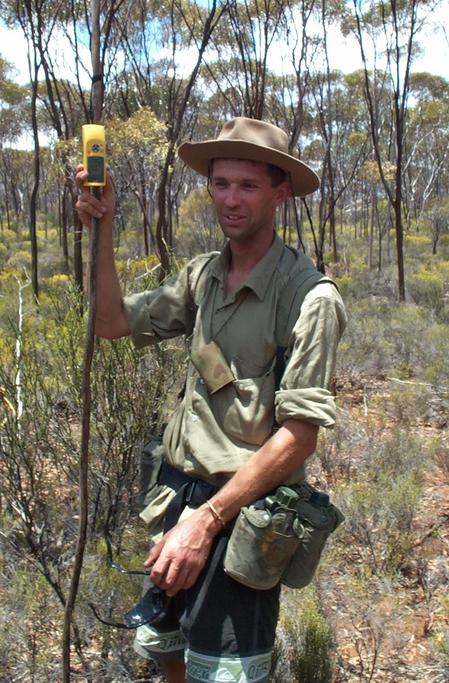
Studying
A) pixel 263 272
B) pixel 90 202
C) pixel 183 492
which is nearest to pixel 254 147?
pixel 263 272

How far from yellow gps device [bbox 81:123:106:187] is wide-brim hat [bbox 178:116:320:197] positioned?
1.16 feet

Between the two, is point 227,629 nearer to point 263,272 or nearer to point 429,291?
point 263,272

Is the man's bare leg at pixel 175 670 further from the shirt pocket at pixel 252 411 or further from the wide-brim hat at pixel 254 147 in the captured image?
the wide-brim hat at pixel 254 147

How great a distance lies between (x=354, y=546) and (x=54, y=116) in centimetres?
968

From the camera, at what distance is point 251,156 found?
1.67 m

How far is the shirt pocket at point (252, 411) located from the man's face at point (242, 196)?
14.0 inches

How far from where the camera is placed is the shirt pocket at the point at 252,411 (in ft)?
5.26

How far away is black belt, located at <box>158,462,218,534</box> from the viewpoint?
1663 mm

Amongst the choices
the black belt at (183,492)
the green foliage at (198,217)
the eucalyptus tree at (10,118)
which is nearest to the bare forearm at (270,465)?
the black belt at (183,492)

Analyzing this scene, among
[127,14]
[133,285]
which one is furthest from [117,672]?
[127,14]

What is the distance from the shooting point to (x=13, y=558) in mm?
3123

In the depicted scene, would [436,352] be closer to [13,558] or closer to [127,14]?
[13,558]

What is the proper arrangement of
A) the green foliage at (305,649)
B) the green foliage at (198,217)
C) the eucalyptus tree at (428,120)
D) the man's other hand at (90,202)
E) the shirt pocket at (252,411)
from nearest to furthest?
the man's other hand at (90,202) → the shirt pocket at (252,411) → the green foliage at (305,649) → the green foliage at (198,217) → the eucalyptus tree at (428,120)

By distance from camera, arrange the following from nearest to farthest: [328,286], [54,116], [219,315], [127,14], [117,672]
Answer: [328,286], [219,315], [117,672], [54,116], [127,14]
